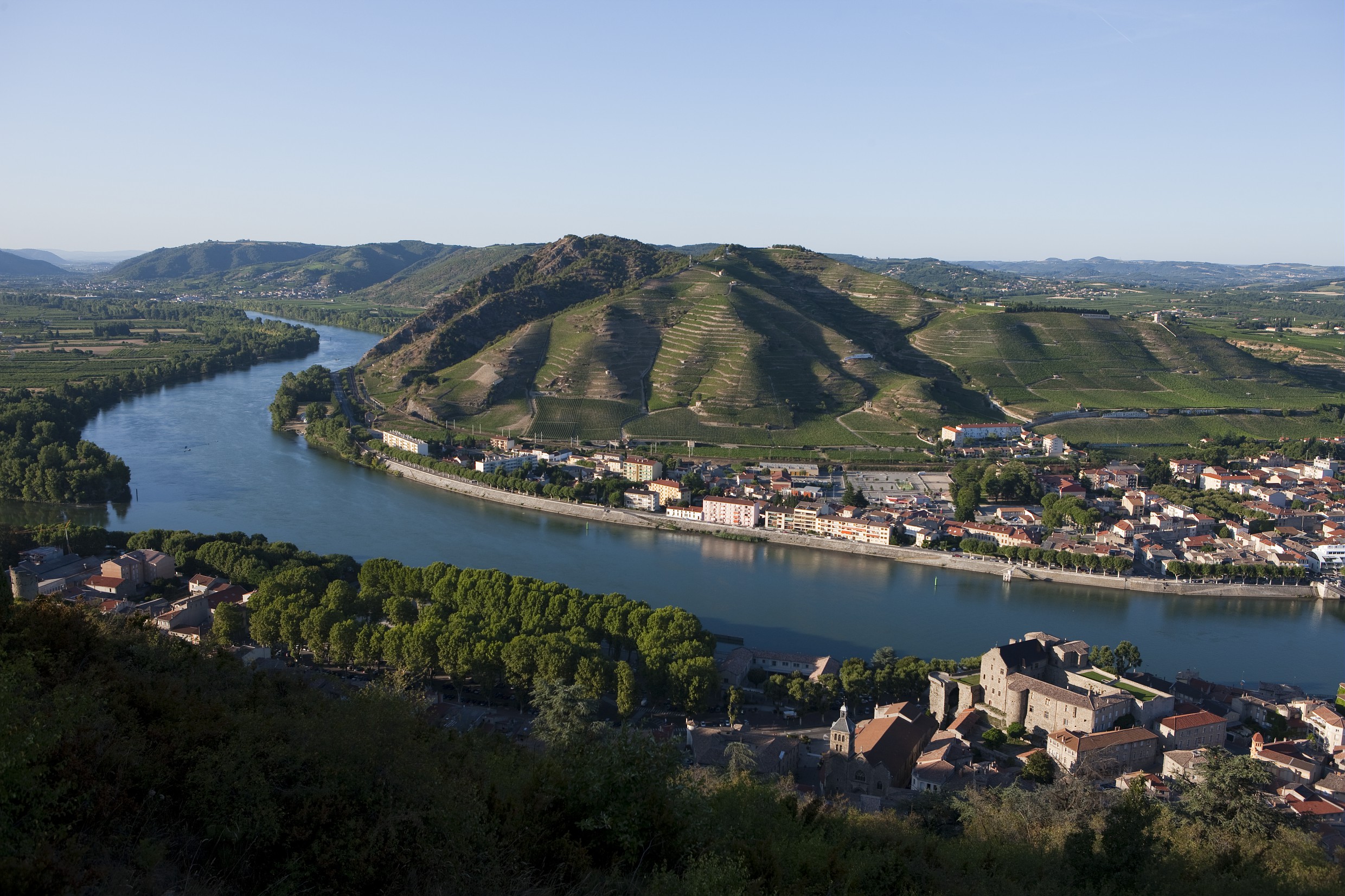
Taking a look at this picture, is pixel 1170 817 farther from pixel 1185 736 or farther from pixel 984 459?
pixel 984 459

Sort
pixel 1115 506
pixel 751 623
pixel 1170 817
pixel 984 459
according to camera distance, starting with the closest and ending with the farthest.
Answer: pixel 1170 817 < pixel 751 623 < pixel 1115 506 < pixel 984 459

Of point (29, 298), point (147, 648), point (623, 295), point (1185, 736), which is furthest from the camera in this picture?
point (29, 298)

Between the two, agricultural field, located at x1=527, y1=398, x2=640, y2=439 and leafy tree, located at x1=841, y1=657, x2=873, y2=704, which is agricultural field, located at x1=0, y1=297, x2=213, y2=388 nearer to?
agricultural field, located at x1=527, y1=398, x2=640, y2=439

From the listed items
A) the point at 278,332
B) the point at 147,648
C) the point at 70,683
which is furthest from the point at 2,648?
the point at 278,332

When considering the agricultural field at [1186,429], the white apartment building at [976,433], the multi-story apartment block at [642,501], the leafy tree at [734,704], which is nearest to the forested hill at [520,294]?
the multi-story apartment block at [642,501]

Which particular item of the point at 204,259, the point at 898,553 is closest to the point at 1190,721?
the point at 898,553

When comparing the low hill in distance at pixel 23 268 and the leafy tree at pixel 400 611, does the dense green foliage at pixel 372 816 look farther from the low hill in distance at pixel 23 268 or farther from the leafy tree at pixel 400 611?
the low hill in distance at pixel 23 268

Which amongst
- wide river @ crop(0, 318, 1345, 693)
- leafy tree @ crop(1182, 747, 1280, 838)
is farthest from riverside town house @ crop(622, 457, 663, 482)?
leafy tree @ crop(1182, 747, 1280, 838)
